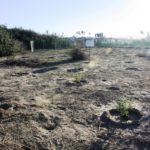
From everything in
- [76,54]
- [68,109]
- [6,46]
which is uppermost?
[6,46]

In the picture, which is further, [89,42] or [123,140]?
[89,42]

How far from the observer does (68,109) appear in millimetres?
5617

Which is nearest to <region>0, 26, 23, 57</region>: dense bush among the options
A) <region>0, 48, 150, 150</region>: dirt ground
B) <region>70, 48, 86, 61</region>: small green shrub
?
<region>70, 48, 86, 61</region>: small green shrub

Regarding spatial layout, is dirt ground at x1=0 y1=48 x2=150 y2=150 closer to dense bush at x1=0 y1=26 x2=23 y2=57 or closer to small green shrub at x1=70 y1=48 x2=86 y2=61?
small green shrub at x1=70 y1=48 x2=86 y2=61

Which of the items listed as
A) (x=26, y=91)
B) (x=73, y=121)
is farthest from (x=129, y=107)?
(x=26, y=91)

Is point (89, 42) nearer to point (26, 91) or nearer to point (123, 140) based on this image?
point (26, 91)

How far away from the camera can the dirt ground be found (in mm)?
4219

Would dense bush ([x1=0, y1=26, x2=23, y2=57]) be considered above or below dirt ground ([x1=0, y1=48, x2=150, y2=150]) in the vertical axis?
above

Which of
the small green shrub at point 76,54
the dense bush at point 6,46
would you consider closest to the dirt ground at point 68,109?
the small green shrub at point 76,54

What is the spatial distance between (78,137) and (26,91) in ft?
9.57

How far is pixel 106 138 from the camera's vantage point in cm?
438

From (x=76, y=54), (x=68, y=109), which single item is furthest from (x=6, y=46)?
(x=68, y=109)

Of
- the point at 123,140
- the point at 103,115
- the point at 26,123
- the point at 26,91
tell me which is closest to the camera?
the point at 123,140

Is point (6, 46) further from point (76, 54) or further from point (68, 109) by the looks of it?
point (68, 109)
